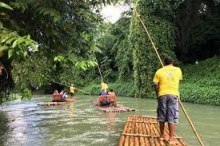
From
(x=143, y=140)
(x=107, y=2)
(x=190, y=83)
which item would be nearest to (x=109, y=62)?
(x=190, y=83)

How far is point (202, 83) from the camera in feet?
94.0

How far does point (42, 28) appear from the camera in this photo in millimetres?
5684

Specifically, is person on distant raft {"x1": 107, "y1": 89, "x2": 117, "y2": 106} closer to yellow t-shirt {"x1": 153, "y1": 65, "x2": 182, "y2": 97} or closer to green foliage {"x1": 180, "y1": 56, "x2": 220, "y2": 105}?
green foliage {"x1": 180, "y1": 56, "x2": 220, "y2": 105}

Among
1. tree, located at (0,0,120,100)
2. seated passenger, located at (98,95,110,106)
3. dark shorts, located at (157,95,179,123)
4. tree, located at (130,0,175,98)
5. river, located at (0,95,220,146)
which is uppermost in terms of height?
tree, located at (130,0,175,98)

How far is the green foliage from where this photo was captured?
26.0 meters

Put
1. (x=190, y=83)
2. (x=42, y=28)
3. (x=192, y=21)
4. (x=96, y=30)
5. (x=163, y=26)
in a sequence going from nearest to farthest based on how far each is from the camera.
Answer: (x=42, y=28) → (x=96, y=30) → (x=190, y=83) → (x=163, y=26) → (x=192, y=21)

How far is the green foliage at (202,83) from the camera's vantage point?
85.3 ft

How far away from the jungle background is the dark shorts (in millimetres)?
1508

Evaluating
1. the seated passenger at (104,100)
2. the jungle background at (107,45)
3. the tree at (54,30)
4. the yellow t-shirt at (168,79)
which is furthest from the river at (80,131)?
the tree at (54,30)

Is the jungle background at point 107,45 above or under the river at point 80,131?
above

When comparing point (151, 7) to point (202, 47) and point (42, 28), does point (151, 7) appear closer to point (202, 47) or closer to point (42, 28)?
point (202, 47)

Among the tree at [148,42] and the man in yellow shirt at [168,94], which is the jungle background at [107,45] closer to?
the tree at [148,42]

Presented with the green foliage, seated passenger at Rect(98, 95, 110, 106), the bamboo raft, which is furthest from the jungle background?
seated passenger at Rect(98, 95, 110, 106)

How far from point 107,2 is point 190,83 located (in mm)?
24975
